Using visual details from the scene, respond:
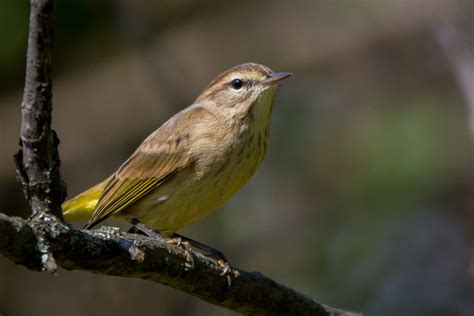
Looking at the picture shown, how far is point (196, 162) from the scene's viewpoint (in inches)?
198

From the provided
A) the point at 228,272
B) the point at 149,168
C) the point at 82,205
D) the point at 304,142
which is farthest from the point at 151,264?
the point at 304,142

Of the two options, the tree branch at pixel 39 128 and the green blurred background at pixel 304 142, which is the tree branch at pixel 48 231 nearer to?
the tree branch at pixel 39 128

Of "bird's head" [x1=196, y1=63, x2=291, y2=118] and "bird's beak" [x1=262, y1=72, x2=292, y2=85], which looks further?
"bird's head" [x1=196, y1=63, x2=291, y2=118]

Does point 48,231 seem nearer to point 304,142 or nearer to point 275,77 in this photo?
point 275,77

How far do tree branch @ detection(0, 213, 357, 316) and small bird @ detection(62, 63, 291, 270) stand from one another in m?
0.67

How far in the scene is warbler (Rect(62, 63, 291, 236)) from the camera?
495 cm

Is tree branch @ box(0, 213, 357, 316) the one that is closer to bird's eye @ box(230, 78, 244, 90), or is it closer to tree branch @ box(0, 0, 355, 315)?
tree branch @ box(0, 0, 355, 315)

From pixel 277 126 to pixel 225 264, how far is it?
4.56 meters

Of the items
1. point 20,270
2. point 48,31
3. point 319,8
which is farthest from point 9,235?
point 319,8

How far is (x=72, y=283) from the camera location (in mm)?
7789

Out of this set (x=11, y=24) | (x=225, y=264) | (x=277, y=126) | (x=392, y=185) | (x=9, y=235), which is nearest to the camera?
(x=9, y=235)

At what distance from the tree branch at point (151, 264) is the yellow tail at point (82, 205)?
165 cm

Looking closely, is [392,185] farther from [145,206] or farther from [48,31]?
[48,31]

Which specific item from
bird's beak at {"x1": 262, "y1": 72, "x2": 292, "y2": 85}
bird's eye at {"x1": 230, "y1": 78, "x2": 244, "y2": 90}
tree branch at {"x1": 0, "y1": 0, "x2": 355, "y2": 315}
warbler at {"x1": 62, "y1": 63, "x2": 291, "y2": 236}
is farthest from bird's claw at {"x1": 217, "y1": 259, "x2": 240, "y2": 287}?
bird's eye at {"x1": 230, "y1": 78, "x2": 244, "y2": 90}
